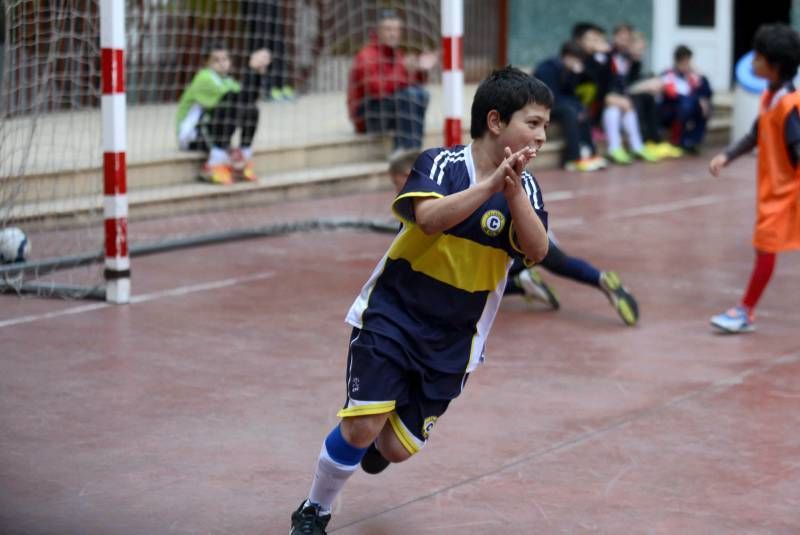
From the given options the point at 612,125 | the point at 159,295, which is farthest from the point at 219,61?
the point at 612,125

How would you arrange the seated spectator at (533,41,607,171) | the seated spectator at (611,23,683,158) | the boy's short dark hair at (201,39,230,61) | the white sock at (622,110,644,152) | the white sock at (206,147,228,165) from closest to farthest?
1. the white sock at (206,147,228,165)
2. the boy's short dark hair at (201,39,230,61)
3. the seated spectator at (533,41,607,171)
4. the white sock at (622,110,644,152)
5. the seated spectator at (611,23,683,158)

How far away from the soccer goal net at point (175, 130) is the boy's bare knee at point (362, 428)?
410 centimetres

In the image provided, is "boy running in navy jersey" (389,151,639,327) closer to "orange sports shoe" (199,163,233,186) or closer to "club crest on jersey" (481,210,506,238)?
"club crest on jersey" (481,210,506,238)

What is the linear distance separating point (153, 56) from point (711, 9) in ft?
32.8

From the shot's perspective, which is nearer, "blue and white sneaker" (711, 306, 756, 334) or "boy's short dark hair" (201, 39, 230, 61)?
"blue and white sneaker" (711, 306, 756, 334)

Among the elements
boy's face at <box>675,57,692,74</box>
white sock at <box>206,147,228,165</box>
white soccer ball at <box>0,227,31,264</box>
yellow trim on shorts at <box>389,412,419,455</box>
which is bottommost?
yellow trim on shorts at <box>389,412,419,455</box>

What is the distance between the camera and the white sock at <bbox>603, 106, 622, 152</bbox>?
603 inches

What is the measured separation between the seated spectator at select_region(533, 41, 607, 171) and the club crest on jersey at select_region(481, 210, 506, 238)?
10.7 meters

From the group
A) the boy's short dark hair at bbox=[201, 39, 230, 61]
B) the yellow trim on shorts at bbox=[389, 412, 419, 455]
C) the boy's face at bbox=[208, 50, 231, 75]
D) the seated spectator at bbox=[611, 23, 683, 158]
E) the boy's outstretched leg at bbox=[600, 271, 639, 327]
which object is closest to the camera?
the yellow trim on shorts at bbox=[389, 412, 419, 455]

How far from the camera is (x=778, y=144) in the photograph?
23.4ft

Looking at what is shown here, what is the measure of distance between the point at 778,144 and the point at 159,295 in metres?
3.61

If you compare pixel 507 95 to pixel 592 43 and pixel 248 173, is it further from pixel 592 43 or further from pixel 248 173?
pixel 592 43

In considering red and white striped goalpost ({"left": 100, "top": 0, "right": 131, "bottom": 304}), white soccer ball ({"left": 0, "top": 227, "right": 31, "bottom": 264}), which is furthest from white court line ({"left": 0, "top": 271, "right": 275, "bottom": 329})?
white soccer ball ({"left": 0, "top": 227, "right": 31, "bottom": 264})

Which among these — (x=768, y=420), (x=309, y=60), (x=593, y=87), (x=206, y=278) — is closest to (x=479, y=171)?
(x=768, y=420)
